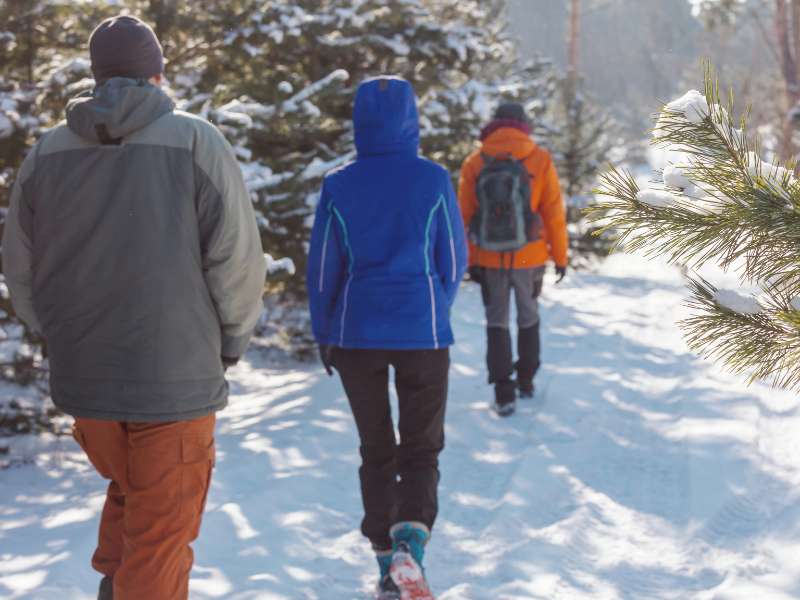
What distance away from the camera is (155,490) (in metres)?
2.78

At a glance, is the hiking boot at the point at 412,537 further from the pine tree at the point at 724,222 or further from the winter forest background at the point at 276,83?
the winter forest background at the point at 276,83

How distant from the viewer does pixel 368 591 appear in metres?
3.86

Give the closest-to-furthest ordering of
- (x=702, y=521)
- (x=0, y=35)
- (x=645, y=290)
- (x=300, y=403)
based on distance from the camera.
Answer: (x=702, y=521), (x=0, y=35), (x=300, y=403), (x=645, y=290)

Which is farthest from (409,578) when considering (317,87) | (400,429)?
(317,87)

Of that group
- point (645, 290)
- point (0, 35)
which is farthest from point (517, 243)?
point (645, 290)

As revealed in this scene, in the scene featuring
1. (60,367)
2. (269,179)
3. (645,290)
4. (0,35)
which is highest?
(0,35)

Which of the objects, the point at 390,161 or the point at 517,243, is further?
the point at 517,243

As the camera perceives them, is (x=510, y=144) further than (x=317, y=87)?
No

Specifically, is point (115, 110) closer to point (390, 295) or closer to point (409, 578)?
point (390, 295)

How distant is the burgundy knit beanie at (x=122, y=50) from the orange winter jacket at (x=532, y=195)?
12.0 feet

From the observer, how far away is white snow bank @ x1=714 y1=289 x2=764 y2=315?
2432 millimetres

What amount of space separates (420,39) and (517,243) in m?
3.85

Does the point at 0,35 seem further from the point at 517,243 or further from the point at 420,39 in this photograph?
the point at 420,39

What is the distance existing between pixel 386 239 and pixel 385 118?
0.50 meters
